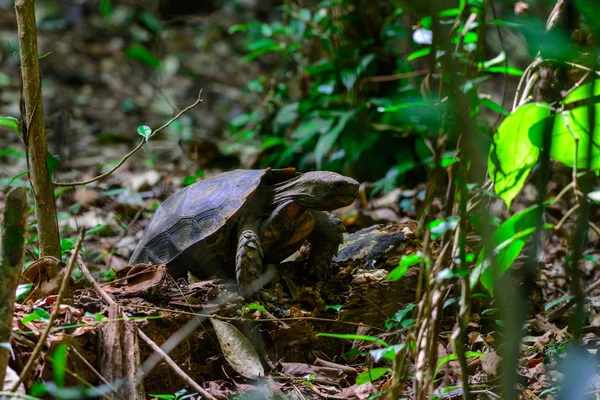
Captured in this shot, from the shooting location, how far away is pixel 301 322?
3.44 meters

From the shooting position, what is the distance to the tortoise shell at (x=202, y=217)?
354cm

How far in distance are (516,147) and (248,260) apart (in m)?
1.55

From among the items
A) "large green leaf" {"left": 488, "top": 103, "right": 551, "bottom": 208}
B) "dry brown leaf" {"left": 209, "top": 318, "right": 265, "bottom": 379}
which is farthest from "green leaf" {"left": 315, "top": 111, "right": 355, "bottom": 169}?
"large green leaf" {"left": 488, "top": 103, "right": 551, "bottom": 208}

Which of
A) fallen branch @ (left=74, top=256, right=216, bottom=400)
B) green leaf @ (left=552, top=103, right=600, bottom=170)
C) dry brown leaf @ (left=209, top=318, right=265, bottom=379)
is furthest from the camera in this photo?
dry brown leaf @ (left=209, top=318, right=265, bottom=379)

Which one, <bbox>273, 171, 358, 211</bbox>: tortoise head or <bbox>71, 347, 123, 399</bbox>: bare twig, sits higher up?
<bbox>273, 171, 358, 211</bbox>: tortoise head

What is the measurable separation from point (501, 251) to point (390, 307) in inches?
57.1

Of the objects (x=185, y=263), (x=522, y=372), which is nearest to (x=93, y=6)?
(x=185, y=263)

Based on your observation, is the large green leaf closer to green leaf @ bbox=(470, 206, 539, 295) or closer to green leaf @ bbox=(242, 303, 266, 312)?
green leaf @ bbox=(470, 206, 539, 295)

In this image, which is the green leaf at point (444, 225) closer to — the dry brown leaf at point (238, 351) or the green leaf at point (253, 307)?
the green leaf at point (253, 307)

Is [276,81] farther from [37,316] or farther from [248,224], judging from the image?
[37,316]

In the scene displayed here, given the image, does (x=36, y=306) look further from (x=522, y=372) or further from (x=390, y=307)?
(x=522, y=372)

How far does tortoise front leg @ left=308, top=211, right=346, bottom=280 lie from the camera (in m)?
3.80

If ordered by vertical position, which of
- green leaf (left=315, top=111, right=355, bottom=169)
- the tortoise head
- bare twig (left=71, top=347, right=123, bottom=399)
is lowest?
bare twig (left=71, top=347, right=123, bottom=399)

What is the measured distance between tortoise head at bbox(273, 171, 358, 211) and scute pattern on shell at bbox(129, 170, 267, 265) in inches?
10.1
